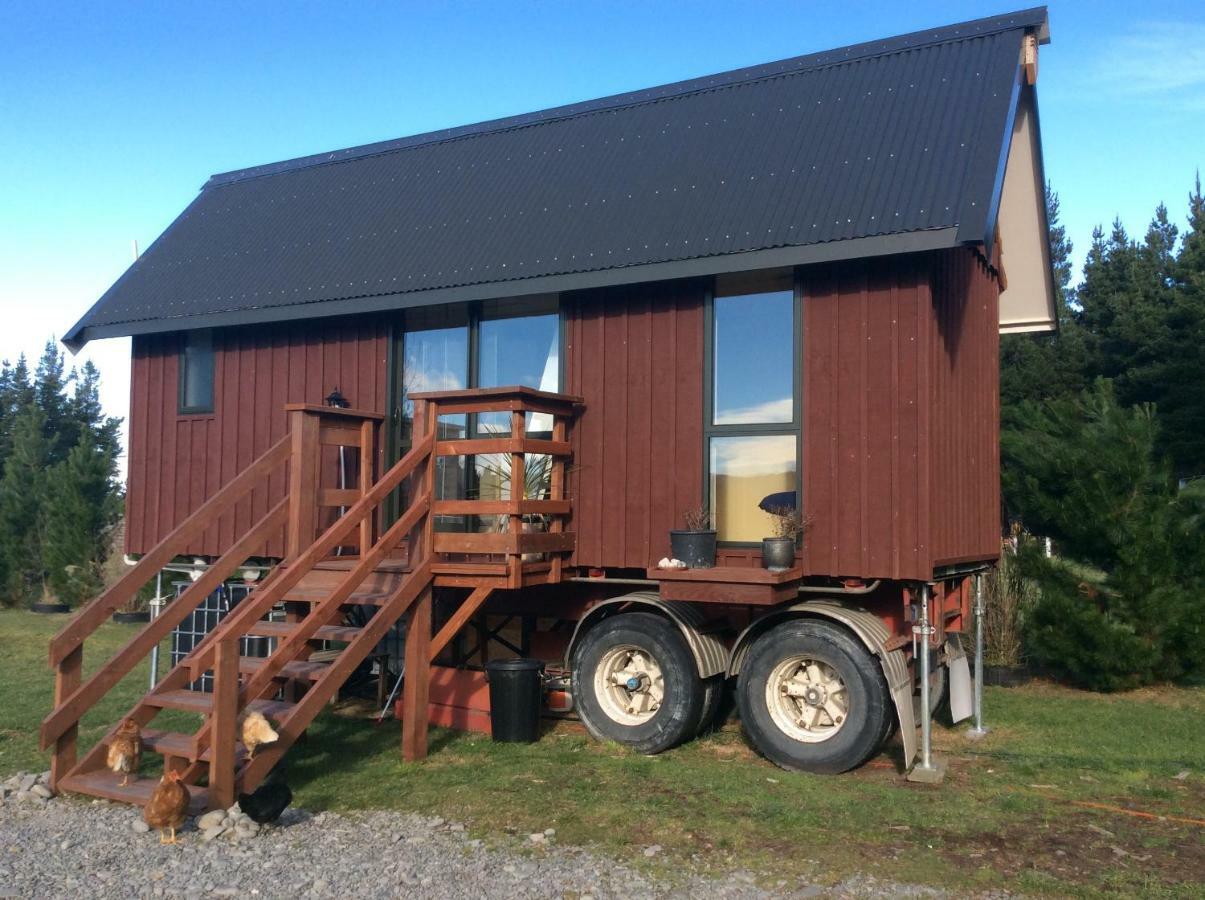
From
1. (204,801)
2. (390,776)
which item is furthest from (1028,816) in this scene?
(204,801)

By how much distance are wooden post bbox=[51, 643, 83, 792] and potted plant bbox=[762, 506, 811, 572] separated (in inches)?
171

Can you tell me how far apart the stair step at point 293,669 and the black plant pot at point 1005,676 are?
6928 mm

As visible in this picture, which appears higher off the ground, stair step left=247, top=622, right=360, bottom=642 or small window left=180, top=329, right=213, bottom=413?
small window left=180, top=329, right=213, bottom=413

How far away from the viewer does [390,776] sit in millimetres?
7195

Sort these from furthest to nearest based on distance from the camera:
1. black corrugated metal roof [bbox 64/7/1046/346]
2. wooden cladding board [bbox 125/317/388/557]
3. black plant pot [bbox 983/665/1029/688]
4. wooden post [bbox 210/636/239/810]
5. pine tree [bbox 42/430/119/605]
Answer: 1. pine tree [bbox 42/430/119/605]
2. black plant pot [bbox 983/665/1029/688]
3. wooden cladding board [bbox 125/317/388/557]
4. black corrugated metal roof [bbox 64/7/1046/346]
5. wooden post [bbox 210/636/239/810]

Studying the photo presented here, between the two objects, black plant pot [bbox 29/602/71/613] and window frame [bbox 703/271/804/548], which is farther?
black plant pot [bbox 29/602/71/613]

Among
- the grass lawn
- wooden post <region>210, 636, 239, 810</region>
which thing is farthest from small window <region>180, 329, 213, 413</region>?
wooden post <region>210, 636, 239, 810</region>

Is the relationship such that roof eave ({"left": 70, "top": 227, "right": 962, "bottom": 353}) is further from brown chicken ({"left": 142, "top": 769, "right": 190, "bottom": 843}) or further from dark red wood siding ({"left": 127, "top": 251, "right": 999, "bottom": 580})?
brown chicken ({"left": 142, "top": 769, "right": 190, "bottom": 843})

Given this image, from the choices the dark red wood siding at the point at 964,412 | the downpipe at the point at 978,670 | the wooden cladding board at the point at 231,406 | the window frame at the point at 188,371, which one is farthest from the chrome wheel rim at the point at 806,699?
the window frame at the point at 188,371

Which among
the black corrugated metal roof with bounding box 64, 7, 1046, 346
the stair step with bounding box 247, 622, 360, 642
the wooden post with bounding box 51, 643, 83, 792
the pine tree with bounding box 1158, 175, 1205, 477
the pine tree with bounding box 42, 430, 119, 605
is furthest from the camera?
the pine tree with bounding box 1158, 175, 1205, 477

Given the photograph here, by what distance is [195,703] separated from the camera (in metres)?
6.34

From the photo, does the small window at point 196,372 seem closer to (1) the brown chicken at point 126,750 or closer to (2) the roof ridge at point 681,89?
(2) the roof ridge at point 681,89

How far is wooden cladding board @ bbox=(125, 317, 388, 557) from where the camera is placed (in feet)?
32.7

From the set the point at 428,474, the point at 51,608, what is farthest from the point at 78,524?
the point at 428,474
